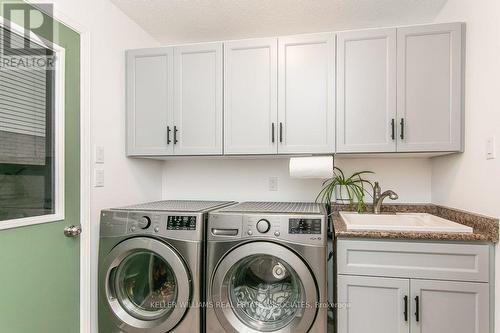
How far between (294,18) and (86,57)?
4.53 feet

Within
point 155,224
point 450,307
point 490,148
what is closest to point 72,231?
point 155,224

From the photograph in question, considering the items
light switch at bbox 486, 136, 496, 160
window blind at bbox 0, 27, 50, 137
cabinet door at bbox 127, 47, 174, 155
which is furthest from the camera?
cabinet door at bbox 127, 47, 174, 155

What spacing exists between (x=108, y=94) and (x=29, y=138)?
2.16 feet

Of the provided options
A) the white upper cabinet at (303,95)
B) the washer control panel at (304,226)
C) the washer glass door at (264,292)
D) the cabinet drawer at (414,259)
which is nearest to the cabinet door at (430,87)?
the white upper cabinet at (303,95)

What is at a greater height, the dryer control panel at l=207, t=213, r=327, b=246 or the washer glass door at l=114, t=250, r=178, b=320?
the dryer control panel at l=207, t=213, r=327, b=246

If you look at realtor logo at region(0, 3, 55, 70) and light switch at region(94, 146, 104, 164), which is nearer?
realtor logo at region(0, 3, 55, 70)

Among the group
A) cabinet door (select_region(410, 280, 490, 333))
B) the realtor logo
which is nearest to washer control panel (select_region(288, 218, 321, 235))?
cabinet door (select_region(410, 280, 490, 333))

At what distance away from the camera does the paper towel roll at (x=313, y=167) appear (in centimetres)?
193

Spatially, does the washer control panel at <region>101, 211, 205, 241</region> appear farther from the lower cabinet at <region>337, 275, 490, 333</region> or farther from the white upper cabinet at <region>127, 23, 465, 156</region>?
the lower cabinet at <region>337, 275, 490, 333</region>

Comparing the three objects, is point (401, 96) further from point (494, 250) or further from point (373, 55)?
point (494, 250)

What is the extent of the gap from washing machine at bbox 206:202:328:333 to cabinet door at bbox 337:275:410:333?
0.11 meters

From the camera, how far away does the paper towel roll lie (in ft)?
6.32

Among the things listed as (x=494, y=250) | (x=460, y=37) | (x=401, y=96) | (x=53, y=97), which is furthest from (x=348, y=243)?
(x=53, y=97)

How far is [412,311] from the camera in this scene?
151 cm
